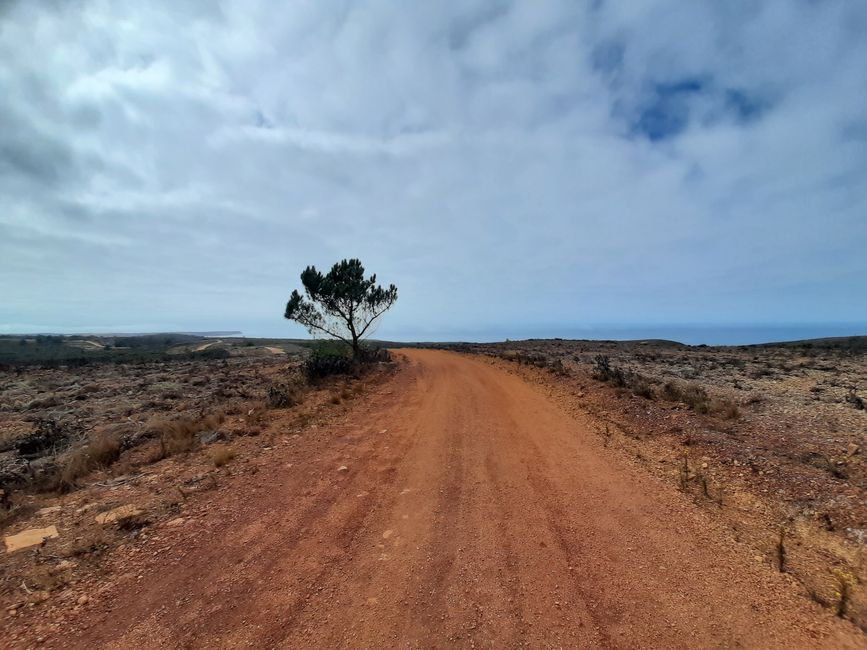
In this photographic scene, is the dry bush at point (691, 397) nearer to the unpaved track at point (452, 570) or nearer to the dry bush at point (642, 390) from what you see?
the dry bush at point (642, 390)

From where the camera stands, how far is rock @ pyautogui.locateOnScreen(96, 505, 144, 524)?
19.1 ft

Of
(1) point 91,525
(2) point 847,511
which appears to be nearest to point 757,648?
(2) point 847,511

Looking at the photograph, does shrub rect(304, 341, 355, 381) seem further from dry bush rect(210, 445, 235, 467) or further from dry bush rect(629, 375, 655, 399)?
dry bush rect(629, 375, 655, 399)

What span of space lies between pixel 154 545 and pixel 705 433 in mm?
10800

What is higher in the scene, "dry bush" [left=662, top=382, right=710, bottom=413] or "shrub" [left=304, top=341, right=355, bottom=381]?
"shrub" [left=304, top=341, right=355, bottom=381]

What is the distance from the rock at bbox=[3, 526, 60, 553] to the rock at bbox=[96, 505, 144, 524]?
1.63ft

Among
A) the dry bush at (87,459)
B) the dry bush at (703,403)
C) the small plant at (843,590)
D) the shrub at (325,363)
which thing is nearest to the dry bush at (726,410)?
the dry bush at (703,403)

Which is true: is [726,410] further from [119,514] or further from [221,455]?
[119,514]

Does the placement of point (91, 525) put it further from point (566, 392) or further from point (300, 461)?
point (566, 392)

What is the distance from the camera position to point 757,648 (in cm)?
352

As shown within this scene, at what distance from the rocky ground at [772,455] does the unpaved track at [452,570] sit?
578 millimetres

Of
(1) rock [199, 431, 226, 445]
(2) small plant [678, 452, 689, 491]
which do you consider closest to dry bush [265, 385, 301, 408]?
(1) rock [199, 431, 226, 445]

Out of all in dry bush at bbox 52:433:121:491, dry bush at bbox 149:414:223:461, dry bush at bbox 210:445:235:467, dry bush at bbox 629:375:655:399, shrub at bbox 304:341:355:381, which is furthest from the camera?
shrub at bbox 304:341:355:381

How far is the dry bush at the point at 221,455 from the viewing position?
8055 mm
